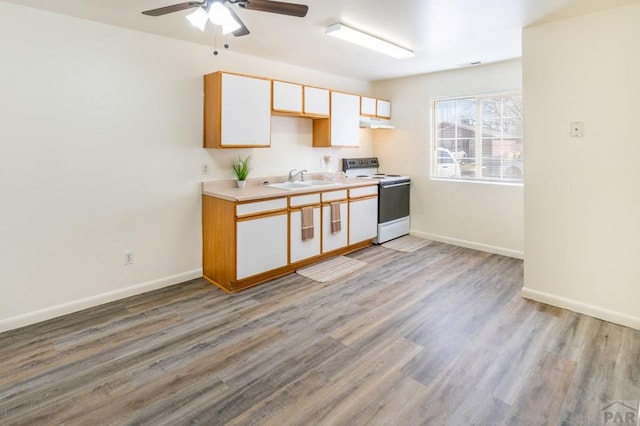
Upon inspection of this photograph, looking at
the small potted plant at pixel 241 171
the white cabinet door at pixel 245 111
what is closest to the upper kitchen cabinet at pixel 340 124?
the white cabinet door at pixel 245 111

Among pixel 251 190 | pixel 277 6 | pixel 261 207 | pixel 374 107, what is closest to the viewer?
pixel 277 6

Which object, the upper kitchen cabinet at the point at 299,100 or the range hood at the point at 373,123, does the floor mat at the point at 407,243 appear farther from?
the upper kitchen cabinet at the point at 299,100

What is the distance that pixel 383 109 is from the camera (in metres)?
5.47

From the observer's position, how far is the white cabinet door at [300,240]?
12.7 feet

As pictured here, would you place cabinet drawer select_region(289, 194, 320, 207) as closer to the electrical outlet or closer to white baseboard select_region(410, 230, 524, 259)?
white baseboard select_region(410, 230, 524, 259)

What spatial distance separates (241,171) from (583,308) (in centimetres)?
341

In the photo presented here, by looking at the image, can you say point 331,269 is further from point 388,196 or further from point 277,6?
point 277,6

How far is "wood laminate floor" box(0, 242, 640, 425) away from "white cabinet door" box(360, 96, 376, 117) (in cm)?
274

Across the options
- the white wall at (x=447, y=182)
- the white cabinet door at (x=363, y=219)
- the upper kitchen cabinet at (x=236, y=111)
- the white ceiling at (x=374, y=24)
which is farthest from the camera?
the white cabinet door at (x=363, y=219)

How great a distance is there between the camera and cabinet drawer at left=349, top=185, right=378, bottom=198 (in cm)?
459

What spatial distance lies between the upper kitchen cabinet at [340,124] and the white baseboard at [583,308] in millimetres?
2776

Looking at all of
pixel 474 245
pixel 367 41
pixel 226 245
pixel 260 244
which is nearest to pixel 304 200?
pixel 260 244

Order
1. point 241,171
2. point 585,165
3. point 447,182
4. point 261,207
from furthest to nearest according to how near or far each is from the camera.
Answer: point 447,182 < point 241,171 < point 261,207 < point 585,165
